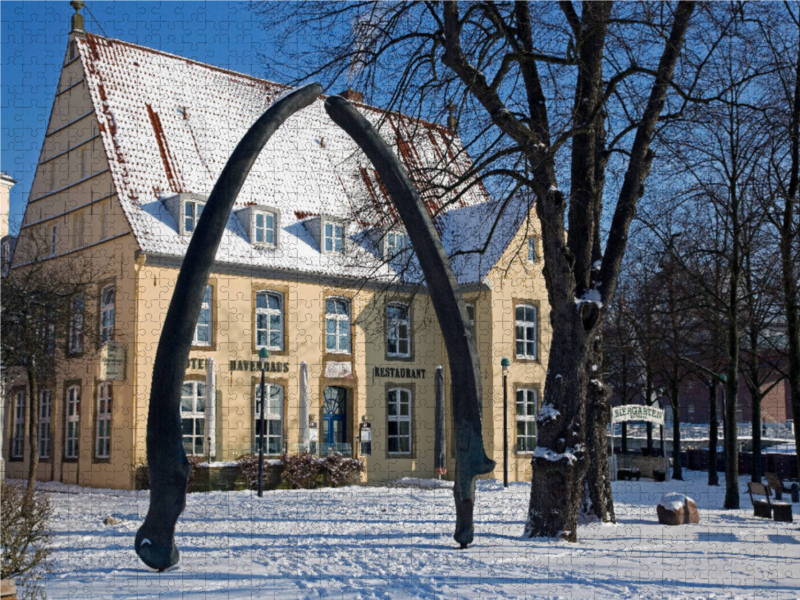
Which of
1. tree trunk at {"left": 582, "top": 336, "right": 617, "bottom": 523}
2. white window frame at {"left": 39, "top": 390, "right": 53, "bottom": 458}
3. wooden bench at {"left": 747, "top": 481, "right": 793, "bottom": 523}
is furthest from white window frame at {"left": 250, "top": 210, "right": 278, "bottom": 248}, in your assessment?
wooden bench at {"left": 747, "top": 481, "right": 793, "bottom": 523}

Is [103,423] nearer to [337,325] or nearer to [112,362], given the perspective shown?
[112,362]

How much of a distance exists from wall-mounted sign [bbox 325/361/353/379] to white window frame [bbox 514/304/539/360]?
5.31 m

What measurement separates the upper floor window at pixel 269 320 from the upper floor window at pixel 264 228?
60.7 inches

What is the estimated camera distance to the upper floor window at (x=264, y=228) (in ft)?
79.0

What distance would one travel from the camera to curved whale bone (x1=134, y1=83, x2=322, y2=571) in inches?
279

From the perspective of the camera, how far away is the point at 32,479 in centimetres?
1723

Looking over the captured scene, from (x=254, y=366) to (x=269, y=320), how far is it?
51.4 inches

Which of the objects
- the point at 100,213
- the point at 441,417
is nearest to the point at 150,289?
the point at 100,213

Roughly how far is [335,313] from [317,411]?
2.80 metres

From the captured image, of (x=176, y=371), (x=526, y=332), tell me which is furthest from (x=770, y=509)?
(x=176, y=371)

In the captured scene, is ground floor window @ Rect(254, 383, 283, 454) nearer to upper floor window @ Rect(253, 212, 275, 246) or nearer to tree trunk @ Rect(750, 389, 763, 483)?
upper floor window @ Rect(253, 212, 275, 246)

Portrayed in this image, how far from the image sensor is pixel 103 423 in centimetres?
2108

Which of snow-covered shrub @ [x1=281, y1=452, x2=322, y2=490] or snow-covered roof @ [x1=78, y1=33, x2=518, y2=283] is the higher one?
snow-covered roof @ [x1=78, y1=33, x2=518, y2=283]

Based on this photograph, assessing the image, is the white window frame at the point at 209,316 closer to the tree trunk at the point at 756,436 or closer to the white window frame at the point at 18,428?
the white window frame at the point at 18,428
